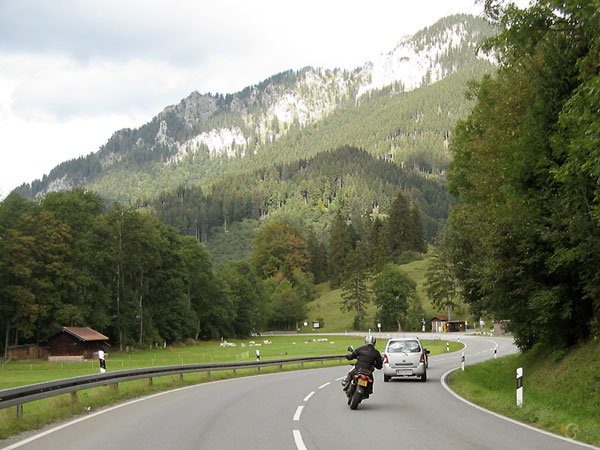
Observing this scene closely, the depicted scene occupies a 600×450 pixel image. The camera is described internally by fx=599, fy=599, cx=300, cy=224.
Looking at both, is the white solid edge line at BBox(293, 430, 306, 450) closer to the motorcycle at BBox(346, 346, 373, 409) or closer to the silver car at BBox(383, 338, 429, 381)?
the motorcycle at BBox(346, 346, 373, 409)

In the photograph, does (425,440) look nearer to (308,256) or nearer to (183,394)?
(183,394)

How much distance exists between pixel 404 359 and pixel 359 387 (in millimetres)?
9474

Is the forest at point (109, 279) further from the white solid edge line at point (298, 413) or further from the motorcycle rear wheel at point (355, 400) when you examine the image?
the motorcycle rear wheel at point (355, 400)

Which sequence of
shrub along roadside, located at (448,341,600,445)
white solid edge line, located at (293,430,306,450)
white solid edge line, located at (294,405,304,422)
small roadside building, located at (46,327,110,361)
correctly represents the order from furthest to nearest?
1. small roadside building, located at (46,327,110,361)
2. white solid edge line, located at (294,405,304,422)
3. shrub along roadside, located at (448,341,600,445)
4. white solid edge line, located at (293,430,306,450)

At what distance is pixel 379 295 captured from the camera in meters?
105

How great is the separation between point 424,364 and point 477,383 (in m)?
2.07

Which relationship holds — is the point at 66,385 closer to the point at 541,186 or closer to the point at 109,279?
the point at 541,186

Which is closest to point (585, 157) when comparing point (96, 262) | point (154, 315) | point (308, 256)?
point (96, 262)

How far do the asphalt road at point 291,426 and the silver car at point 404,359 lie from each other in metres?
4.96

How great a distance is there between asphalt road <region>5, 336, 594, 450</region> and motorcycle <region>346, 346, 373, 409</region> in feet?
1.10

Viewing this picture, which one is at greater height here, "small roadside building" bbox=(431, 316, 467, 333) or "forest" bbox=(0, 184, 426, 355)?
"forest" bbox=(0, 184, 426, 355)

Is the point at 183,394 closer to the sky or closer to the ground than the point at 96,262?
closer to the ground

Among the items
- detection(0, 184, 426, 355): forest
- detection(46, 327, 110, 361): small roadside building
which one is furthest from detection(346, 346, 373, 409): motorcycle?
detection(0, 184, 426, 355): forest

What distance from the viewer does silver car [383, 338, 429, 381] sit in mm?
22906
